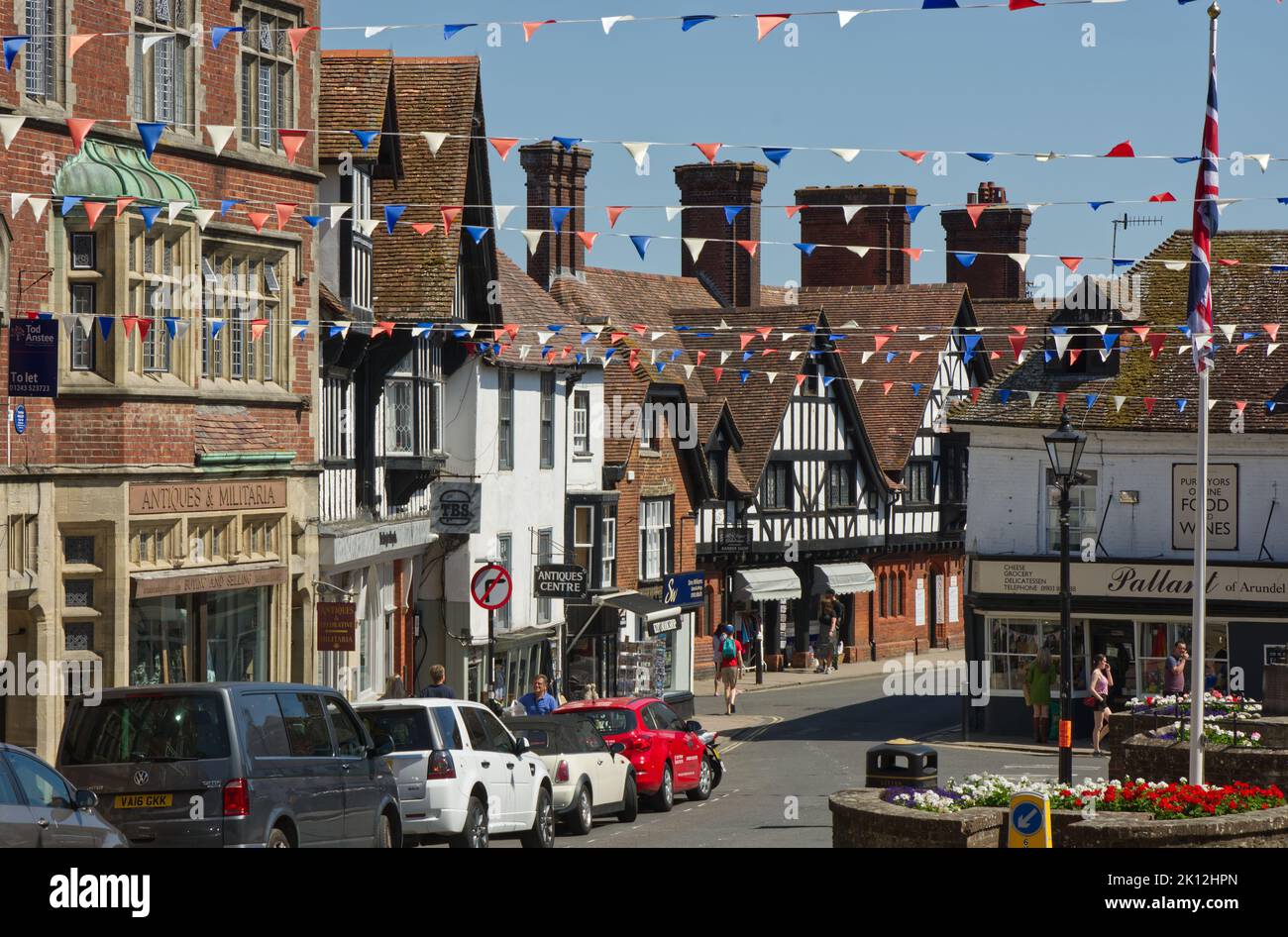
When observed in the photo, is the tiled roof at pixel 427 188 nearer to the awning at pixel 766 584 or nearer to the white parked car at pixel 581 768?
the white parked car at pixel 581 768

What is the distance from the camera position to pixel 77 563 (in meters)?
23.0

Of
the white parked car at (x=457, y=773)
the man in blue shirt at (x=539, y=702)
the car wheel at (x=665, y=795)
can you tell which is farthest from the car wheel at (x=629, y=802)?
the white parked car at (x=457, y=773)

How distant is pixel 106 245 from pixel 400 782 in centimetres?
804

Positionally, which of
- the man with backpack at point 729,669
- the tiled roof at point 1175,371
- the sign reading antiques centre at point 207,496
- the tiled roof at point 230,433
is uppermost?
the tiled roof at point 1175,371

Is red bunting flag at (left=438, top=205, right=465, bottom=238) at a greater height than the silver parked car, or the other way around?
red bunting flag at (left=438, top=205, right=465, bottom=238)

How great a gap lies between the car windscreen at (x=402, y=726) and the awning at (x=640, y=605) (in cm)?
2446

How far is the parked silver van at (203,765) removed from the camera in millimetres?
14852

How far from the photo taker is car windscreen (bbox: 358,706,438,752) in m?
19.0

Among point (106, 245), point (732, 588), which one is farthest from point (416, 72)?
point (732, 588)

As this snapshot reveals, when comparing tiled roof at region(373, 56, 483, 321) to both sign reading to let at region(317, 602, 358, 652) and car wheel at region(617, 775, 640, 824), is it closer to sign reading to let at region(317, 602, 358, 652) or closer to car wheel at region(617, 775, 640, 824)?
sign reading to let at region(317, 602, 358, 652)

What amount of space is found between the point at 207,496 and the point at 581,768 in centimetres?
599

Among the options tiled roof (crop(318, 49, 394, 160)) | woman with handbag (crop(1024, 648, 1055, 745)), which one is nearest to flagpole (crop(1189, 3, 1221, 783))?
tiled roof (crop(318, 49, 394, 160))

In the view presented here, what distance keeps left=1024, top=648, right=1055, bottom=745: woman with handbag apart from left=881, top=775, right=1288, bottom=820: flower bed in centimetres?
2065
